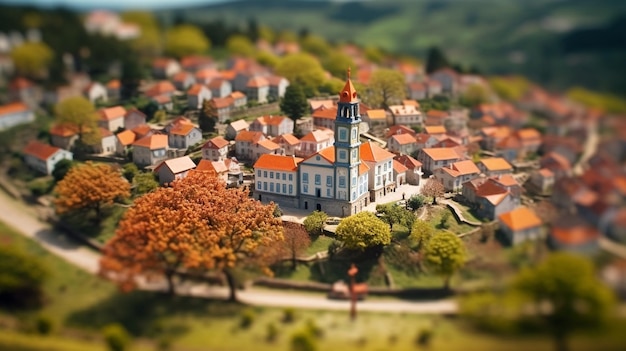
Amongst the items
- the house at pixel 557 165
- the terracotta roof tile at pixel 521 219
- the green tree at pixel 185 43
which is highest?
the green tree at pixel 185 43

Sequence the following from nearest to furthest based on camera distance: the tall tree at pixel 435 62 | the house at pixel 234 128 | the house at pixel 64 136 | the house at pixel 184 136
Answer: the house at pixel 184 136 → the house at pixel 234 128 → the house at pixel 64 136 → the tall tree at pixel 435 62

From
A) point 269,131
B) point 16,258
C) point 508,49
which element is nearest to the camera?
point 16,258

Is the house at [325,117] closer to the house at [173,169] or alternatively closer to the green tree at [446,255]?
the house at [173,169]

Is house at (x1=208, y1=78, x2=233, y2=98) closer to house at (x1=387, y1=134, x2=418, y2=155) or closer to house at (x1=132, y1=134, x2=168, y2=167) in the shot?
house at (x1=132, y1=134, x2=168, y2=167)

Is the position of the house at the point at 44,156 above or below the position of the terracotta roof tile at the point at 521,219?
below

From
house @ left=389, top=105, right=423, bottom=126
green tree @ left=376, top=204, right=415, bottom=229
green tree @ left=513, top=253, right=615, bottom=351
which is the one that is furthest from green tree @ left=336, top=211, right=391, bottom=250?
house @ left=389, top=105, right=423, bottom=126

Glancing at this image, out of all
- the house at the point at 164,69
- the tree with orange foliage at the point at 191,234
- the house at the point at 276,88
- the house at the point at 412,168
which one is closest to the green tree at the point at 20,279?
the tree with orange foliage at the point at 191,234

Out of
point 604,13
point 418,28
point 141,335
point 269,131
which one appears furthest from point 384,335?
point 418,28

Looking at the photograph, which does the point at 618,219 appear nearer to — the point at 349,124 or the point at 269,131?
the point at 349,124
